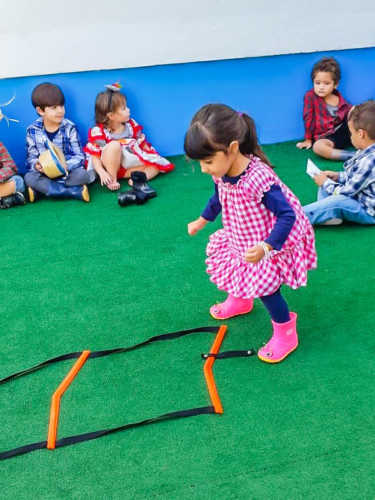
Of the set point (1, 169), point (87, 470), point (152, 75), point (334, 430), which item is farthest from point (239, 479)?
point (152, 75)

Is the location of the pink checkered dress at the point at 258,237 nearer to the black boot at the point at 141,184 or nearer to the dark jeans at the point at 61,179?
the black boot at the point at 141,184

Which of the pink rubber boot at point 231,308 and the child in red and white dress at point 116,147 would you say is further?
the child in red and white dress at point 116,147

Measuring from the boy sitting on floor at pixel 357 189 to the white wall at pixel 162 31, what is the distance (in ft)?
6.04

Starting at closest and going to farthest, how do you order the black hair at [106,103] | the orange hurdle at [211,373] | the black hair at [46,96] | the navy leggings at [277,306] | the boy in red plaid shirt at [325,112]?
the orange hurdle at [211,373], the navy leggings at [277,306], the black hair at [46,96], the black hair at [106,103], the boy in red plaid shirt at [325,112]

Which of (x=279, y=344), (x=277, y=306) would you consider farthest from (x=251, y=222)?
(x=279, y=344)

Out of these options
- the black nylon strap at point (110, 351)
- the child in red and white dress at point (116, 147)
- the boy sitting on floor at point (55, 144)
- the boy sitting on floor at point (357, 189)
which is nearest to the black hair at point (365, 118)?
the boy sitting on floor at point (357, 189)

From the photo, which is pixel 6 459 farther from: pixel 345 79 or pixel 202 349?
pixel 345 79

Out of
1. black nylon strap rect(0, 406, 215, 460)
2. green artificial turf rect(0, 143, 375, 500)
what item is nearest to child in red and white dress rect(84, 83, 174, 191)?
green artificial turf rect(0, 143, 375, 500)

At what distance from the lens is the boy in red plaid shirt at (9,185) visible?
3.96 metres

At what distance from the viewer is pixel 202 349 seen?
2.24m

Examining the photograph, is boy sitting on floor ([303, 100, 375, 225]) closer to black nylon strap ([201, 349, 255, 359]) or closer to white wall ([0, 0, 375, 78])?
black nylon strap ([201, 349, 255, 359])

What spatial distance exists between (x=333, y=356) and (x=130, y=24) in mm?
3345

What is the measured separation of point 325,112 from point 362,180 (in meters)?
1.71

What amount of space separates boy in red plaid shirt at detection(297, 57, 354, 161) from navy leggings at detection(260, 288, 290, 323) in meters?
2.62
